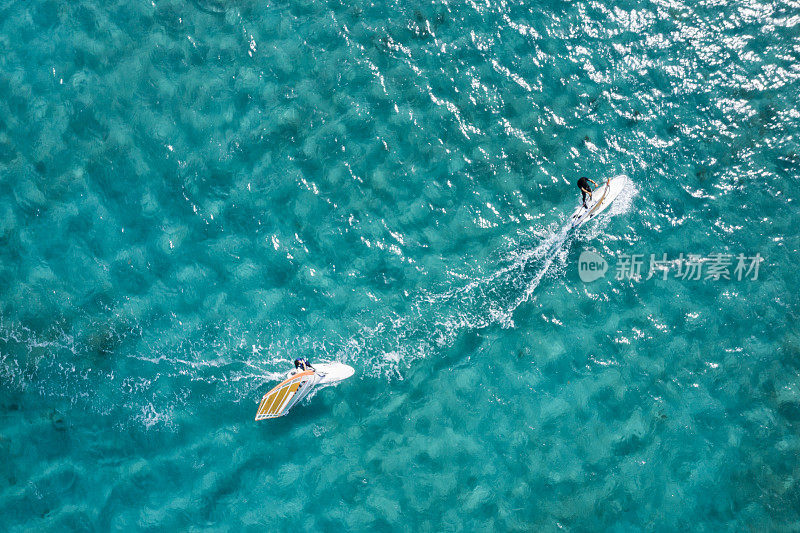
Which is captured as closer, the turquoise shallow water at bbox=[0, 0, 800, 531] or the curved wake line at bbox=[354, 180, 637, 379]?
the turquoise shallow water at bbox=[0, 0, 800, 531]

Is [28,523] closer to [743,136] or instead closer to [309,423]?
[309,423]

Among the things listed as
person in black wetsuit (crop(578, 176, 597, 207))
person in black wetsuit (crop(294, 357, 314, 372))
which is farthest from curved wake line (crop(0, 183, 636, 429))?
person in black wetsuit (crop(578, 176, 597, 207))

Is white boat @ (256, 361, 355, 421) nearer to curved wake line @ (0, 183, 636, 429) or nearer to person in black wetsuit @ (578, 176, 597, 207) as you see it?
curved wake line @ (0, 183, 636, 429)

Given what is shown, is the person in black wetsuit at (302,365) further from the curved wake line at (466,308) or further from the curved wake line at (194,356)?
the curved wake line at (466,308)

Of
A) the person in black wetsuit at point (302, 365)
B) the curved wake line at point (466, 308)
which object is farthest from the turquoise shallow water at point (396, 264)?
the person in black wetsuit at point (302, 365)

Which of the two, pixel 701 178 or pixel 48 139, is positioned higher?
pixel 48 139

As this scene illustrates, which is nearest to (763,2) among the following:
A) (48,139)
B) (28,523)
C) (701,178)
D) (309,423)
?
(701,178)
